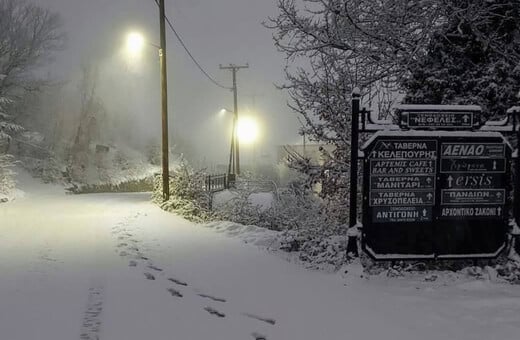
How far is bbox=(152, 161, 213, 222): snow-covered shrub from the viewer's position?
15.1 meters

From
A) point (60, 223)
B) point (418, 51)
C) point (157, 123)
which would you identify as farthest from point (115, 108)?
point (418, 51)

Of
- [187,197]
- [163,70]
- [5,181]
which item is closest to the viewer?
[187,197]

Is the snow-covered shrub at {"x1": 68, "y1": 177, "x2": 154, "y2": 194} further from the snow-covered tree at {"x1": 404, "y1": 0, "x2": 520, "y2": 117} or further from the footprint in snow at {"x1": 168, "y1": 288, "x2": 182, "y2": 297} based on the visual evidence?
the footprint in snow at {"x1": 168, "y1": 288, "x2": 182, "y2": 297}

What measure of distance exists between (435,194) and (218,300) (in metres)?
3.56

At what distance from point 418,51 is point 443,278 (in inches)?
173

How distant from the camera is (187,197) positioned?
664 inches

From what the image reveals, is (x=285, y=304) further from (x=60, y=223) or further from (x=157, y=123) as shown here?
(x=157, y=123)

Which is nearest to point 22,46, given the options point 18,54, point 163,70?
point 18,54

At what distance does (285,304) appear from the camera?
585cm

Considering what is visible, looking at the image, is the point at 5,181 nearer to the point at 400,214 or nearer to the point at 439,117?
the point at 400,214

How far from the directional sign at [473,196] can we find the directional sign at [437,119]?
981mm

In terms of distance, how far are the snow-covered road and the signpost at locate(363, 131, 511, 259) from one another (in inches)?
26.6

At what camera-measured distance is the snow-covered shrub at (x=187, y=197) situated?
15.1m

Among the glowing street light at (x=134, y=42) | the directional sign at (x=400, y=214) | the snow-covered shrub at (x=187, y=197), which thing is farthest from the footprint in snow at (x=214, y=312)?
the glowing street light at (x=134, y=42)
